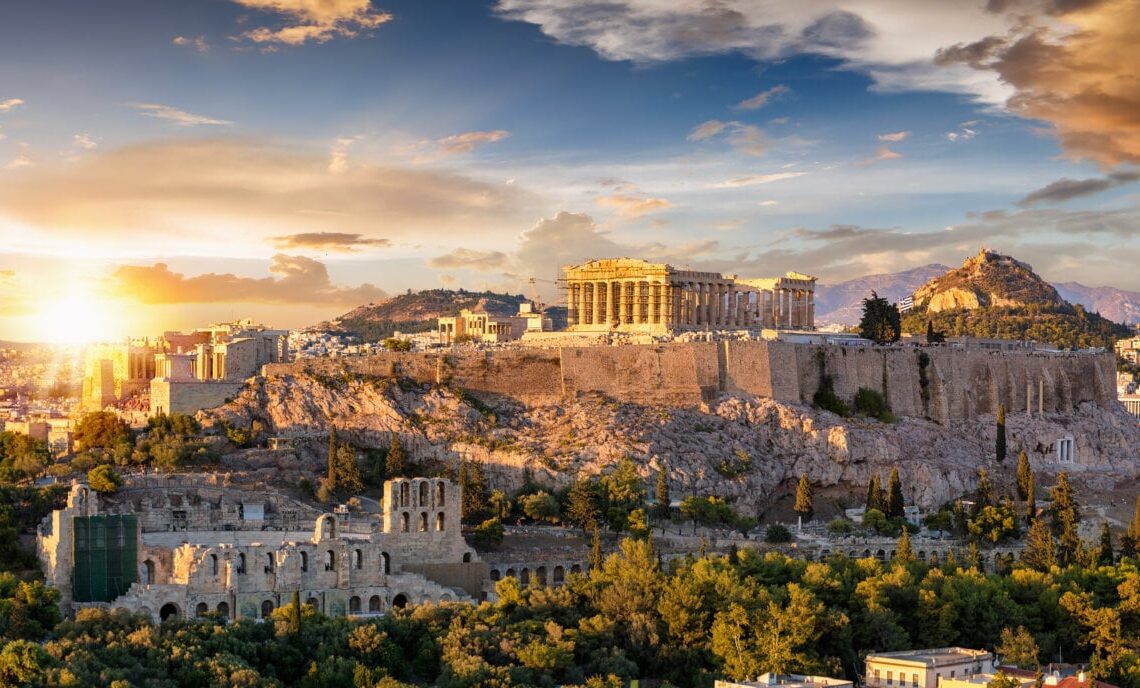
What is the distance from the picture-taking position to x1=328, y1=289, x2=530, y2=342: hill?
387 ft

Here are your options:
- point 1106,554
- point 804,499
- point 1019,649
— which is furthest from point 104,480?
point 1106,554

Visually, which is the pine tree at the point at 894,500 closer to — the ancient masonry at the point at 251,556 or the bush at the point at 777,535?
the bush at the point at 777,535

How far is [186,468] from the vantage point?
52281mm

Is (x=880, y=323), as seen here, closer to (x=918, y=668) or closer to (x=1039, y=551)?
(x=1039, y=551)

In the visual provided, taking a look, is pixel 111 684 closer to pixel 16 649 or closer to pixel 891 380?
pixel 16 649

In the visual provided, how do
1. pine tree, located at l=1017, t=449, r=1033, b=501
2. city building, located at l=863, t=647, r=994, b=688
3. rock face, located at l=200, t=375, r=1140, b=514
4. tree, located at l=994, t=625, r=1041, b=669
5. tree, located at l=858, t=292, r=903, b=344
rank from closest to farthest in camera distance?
1. city building, located at l=863, t=647, r=994, b=688
2. tree, located at l=994, t=625, r=1041, b=669
3. rock face, located at l=200, t=375, r=1140, b=514
4. pine tree, located at l=1017, t=449, r=1033, b=501
5. tree, located at l=858, t=292, r=903, b=344

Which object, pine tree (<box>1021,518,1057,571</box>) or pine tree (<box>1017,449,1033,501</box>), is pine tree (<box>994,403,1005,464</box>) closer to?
pine tree (<box>1017,449,1033,501</box>)

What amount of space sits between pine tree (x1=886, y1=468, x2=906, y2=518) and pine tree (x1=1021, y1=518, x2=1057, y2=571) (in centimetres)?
526

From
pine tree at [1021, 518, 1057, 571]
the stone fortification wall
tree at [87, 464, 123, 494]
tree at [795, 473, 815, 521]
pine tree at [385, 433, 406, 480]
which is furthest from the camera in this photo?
the stone fortification wall

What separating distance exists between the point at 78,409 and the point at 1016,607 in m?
37.5

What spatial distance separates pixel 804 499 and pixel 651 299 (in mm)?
18321

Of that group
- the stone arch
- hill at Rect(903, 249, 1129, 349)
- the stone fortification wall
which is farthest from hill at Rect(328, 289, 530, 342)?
the stone arch

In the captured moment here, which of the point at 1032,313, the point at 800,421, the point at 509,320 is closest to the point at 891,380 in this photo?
the point at 800,421

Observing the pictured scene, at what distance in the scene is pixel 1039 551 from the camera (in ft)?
170
